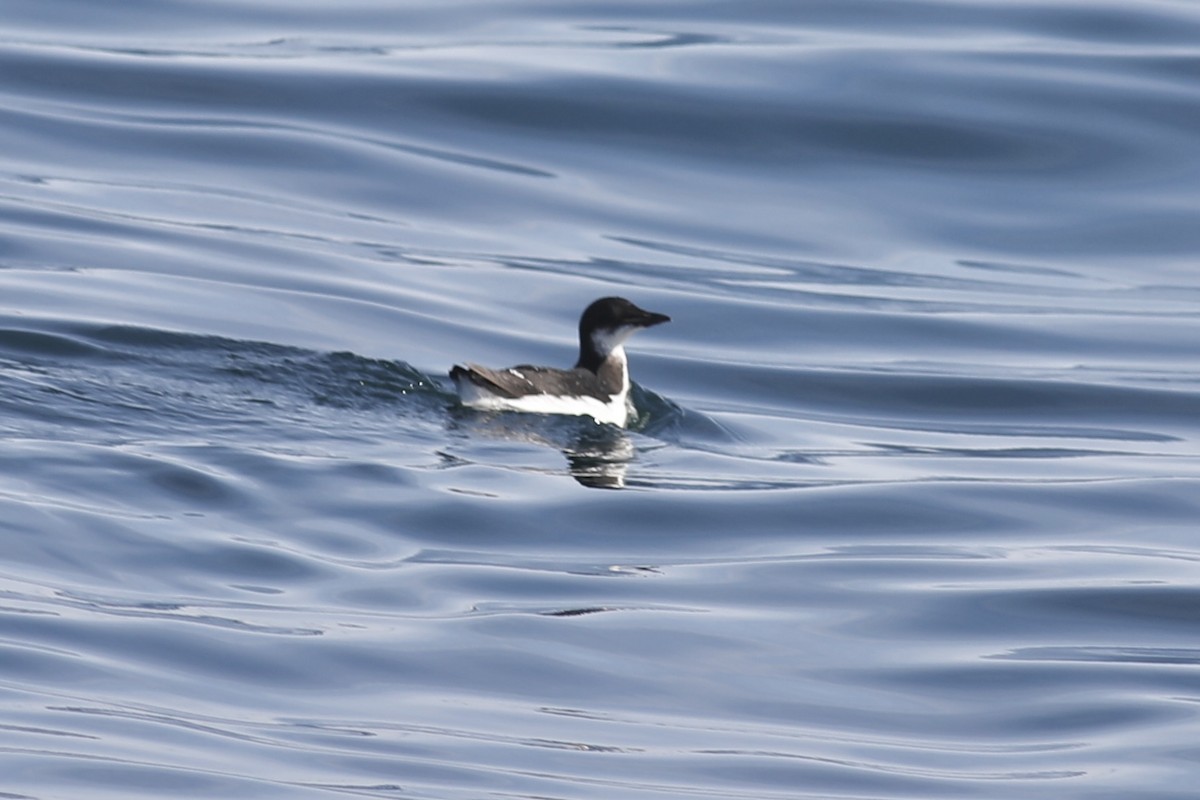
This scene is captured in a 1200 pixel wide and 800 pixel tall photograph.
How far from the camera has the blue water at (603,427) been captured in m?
7.80

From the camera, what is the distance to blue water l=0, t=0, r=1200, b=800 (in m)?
7.80

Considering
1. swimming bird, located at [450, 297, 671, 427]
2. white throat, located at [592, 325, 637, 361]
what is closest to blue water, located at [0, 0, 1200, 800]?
swimming bird, located at [450, 297, 671, 427]

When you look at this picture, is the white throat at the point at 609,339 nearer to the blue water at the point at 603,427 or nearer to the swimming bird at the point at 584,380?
the swimming bird at the point at 584,380

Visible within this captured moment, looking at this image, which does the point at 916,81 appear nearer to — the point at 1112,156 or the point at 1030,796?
the point at 1112,156

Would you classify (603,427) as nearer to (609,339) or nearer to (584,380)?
(584,380)

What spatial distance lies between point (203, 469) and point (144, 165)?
30.0 ft

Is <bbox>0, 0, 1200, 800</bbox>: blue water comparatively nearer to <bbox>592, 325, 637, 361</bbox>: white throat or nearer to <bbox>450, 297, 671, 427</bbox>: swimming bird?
<bbox>450, 297, 671, 427</bbox>: swimming bird

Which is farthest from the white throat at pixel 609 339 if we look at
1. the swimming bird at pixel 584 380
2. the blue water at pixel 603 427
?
the blue water at pixel 603 427

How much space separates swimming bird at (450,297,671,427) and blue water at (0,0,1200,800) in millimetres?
185

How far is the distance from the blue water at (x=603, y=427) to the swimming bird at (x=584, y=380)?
0.61 feet

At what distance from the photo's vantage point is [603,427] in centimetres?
1332

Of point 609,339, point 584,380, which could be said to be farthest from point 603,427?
point 609,339

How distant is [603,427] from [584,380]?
0.31 metres

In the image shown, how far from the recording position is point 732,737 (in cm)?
784
